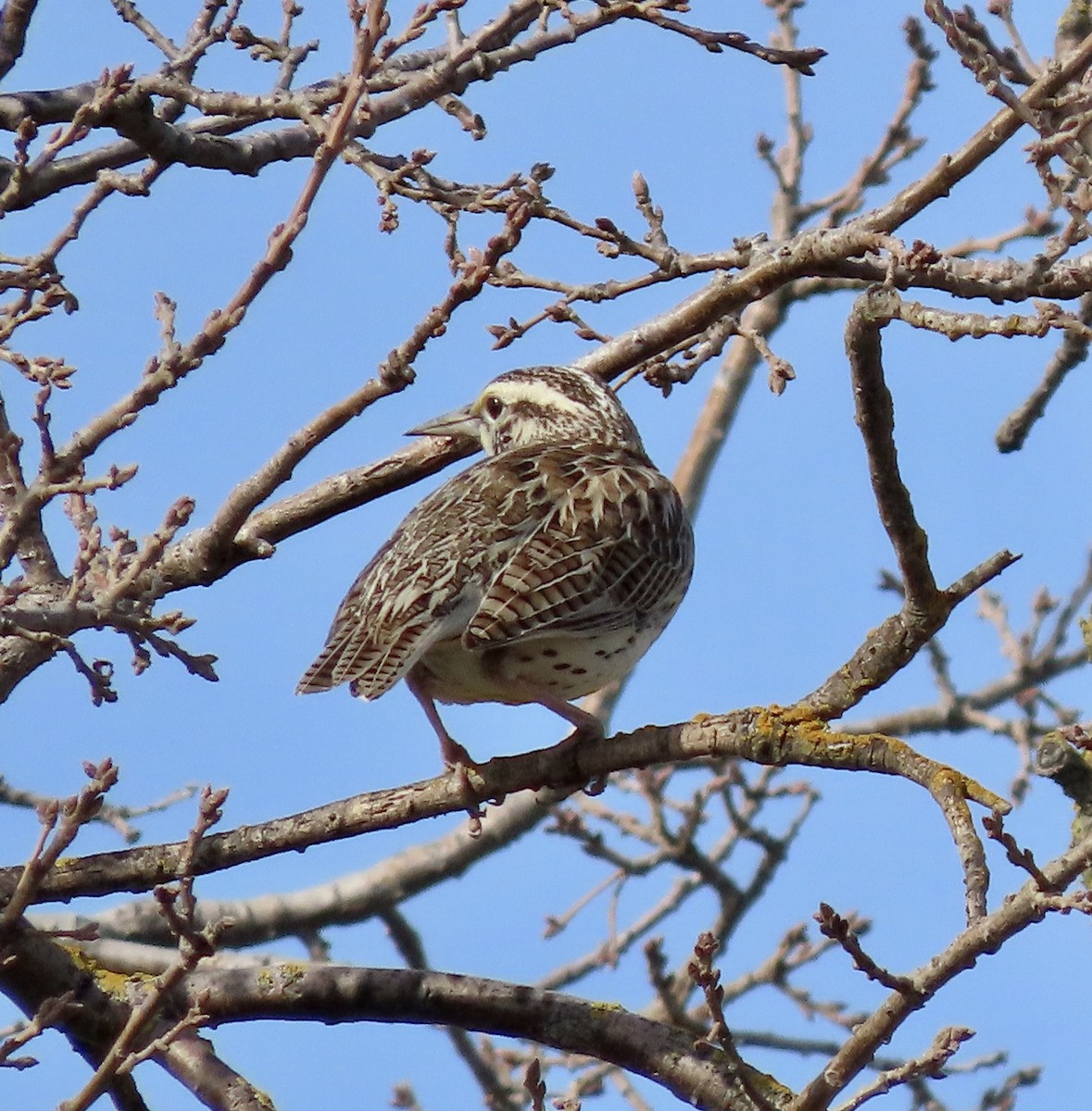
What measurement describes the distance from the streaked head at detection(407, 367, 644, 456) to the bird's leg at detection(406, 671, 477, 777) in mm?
1596

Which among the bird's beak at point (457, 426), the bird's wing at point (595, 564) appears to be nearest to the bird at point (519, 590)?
the bird's wing at point (595, 564)

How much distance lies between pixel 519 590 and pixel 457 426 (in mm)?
1874

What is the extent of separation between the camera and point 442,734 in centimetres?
567

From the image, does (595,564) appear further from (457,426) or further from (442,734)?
(457,426)

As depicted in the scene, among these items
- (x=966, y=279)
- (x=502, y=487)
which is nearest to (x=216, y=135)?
(x=502, y=487)

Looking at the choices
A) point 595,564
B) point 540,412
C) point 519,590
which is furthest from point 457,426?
point 519,590

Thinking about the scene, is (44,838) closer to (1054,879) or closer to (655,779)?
(1054,879)

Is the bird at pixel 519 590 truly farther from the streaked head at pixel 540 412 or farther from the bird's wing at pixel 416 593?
the streaked head at pixel 540 412

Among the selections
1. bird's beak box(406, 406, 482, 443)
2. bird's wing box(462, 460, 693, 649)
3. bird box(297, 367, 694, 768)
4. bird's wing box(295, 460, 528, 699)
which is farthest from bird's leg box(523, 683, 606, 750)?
bird's beak box(406, 406, 482, 443)

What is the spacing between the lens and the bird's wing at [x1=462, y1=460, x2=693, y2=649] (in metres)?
5.51

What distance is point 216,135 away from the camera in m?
6.43

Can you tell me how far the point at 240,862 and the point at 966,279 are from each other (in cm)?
250

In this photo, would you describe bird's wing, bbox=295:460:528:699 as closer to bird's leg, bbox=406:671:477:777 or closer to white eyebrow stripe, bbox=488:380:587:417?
bird's leg, bbox=406:671:477:777

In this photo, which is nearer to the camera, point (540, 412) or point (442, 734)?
point (442, 734)
